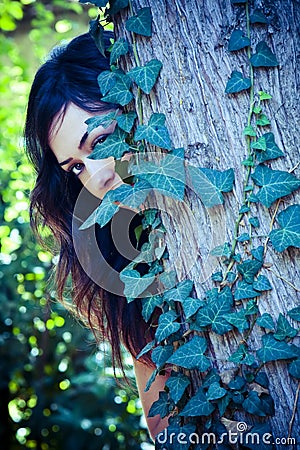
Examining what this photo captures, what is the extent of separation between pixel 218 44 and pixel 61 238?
39.9 inches

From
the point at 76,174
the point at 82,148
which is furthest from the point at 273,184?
the point at 76,174

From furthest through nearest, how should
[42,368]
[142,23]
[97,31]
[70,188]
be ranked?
[42,368] → [70,188] → [97,31] → [142,23]

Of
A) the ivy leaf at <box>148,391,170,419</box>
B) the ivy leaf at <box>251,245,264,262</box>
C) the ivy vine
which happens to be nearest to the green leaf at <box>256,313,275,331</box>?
the ivy vine

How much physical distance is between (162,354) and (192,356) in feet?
0.33

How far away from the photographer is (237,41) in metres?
1.38

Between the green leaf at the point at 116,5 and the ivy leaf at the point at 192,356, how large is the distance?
797 mm

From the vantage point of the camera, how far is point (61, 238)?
2180 millimetres

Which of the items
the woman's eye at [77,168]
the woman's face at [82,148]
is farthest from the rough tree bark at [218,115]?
the woman's eye at [77,168]

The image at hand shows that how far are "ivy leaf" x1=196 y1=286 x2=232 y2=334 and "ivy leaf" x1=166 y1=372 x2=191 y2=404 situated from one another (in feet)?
0.50

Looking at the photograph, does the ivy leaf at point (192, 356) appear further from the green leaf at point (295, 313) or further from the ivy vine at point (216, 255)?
the green leaf at point (295, 313)

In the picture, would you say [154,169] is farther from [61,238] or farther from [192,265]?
[61,238]

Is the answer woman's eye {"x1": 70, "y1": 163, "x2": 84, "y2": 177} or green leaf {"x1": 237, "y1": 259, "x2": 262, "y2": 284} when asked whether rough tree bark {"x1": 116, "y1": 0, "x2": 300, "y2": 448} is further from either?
woman's eye {"x1": 70, "y1": 163, "x2": 84, "y2": 177}

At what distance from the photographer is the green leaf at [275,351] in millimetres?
1325

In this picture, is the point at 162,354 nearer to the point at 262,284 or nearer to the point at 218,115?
the point at 262,284
